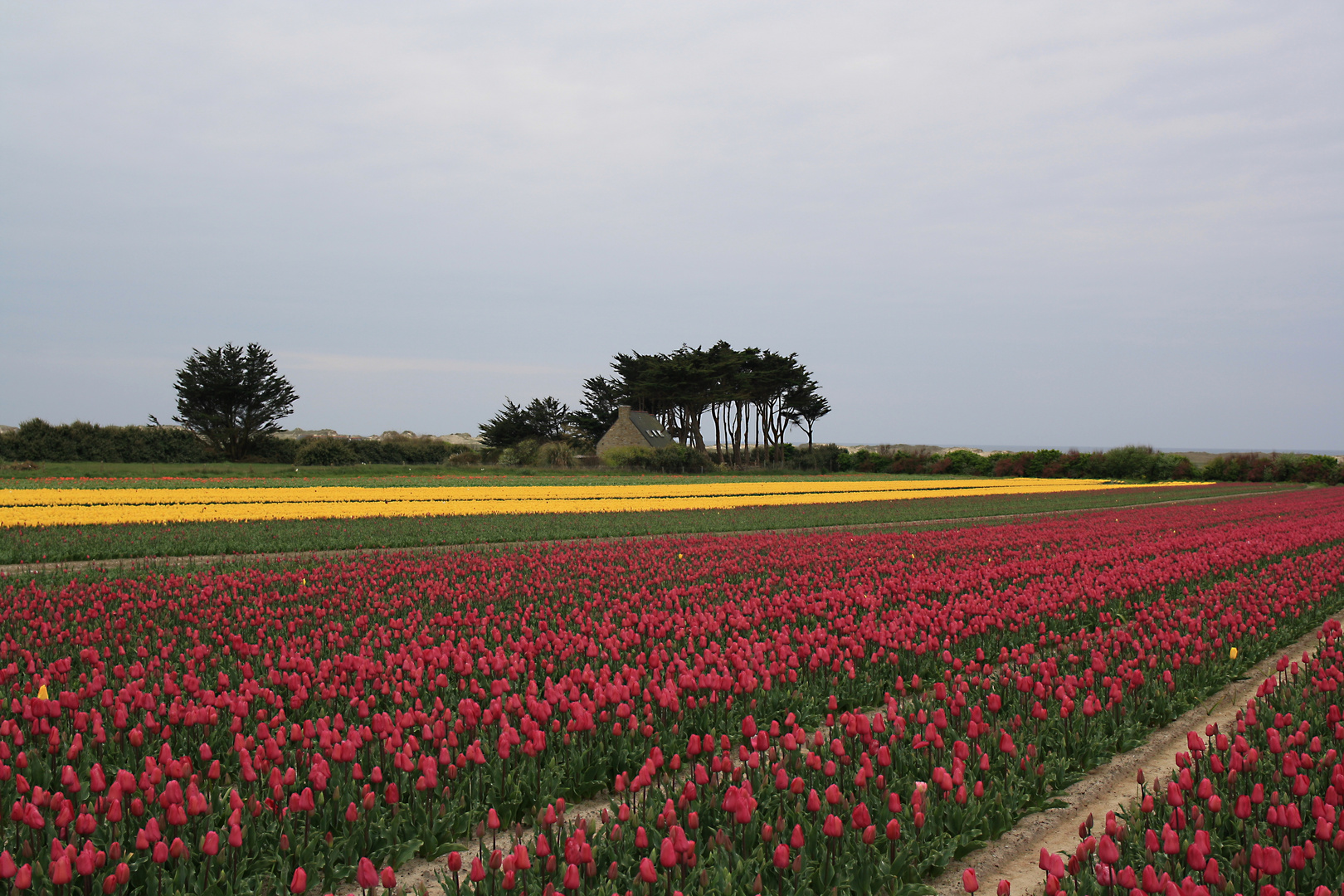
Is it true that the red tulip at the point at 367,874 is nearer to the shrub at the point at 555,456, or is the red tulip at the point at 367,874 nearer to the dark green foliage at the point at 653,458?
the shrub at the point at 555,456

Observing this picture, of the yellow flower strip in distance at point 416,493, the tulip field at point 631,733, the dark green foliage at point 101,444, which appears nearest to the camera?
the tulip field at point 631,733

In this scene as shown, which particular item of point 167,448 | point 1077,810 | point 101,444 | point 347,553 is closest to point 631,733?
point 1077,810

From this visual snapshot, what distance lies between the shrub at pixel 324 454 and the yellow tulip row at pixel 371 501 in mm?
23336

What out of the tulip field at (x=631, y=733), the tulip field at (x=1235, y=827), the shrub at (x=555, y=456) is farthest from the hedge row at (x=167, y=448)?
the tulip field at (x=1235, y=827)

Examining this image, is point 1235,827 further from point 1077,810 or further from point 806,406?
point 806,406

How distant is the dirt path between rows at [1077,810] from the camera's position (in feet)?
12.5

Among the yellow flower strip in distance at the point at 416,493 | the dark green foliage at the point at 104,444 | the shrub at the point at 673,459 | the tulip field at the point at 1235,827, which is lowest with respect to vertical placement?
the tulip field at the point at 1235,827

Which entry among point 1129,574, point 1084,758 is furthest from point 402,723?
point 1129,574

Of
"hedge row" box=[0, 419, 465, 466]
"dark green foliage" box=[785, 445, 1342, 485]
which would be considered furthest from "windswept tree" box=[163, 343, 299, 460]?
"dark green foliage" box=[785, 445, 1342, 485]

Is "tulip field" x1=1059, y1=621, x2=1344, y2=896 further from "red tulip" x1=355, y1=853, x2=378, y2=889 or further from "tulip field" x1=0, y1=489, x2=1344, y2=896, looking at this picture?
"red tulip" x1=355, y1=853, x2=378, y2=889

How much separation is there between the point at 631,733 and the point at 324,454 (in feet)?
188

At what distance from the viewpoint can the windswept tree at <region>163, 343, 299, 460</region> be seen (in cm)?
6125

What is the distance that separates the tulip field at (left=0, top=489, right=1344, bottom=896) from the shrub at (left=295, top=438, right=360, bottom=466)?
49718mm

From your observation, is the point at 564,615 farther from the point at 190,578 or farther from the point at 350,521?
the point at 350,521
